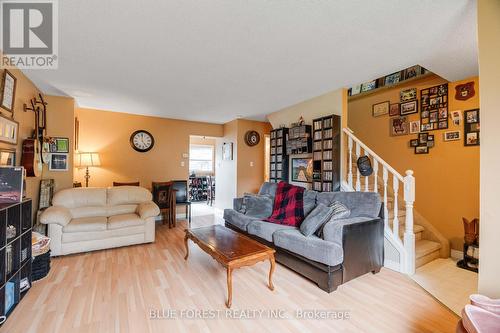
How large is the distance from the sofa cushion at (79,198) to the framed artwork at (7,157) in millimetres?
917

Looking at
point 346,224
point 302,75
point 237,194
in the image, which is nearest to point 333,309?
point 346,224

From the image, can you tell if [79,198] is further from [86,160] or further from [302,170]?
[302,170]

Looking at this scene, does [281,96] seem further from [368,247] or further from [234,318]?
[234,318]

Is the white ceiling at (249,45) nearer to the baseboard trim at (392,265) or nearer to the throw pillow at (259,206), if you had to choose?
the throw pillow at (259,206)

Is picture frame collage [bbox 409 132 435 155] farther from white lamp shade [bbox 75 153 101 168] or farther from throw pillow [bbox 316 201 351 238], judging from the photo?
white lamp shade [bbox 75 153 101 168]

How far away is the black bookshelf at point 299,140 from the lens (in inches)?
158

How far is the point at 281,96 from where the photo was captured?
13.0 feet

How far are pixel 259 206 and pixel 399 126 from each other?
274 centimetres

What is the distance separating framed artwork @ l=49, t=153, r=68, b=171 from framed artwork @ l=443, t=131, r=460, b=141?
619 cm

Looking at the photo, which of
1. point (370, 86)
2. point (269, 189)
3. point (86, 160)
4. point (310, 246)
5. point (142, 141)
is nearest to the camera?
point (310, 246)

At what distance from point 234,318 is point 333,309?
2.87 feet

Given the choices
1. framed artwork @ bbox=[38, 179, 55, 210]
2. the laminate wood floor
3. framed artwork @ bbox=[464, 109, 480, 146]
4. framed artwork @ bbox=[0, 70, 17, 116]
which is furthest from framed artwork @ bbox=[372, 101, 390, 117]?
framed artwork @ bbox=[38, 179, 55, 210]

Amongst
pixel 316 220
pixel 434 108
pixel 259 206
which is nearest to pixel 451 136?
pixel 434 108

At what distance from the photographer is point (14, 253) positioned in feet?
6.74
